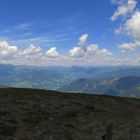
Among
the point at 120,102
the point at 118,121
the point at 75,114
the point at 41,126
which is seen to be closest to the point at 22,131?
the point at 41,126

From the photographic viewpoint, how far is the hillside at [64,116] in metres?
33.7

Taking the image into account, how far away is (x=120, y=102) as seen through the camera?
55.4 metres

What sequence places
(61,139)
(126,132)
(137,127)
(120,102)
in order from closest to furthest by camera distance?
(61,139) → (126,132) → (137,127) → (120,102)

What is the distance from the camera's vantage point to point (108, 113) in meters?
45.8

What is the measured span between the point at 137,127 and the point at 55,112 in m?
12.3

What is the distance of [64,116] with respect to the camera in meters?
41.7

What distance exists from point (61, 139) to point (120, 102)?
26046mm

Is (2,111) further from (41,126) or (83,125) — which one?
(83,125)

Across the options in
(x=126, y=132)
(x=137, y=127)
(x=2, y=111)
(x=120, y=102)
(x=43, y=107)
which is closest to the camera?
(x=126, y=132)

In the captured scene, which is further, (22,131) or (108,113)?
(108,113)

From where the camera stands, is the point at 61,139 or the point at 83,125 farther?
the point at 83,125

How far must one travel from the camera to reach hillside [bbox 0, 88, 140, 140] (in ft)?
110

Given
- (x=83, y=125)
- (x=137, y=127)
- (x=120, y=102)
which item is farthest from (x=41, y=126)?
(x=120, y=102)

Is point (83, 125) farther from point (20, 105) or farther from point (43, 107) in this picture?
point (20, 105)
